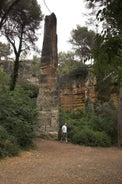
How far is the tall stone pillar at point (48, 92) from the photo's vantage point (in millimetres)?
26047

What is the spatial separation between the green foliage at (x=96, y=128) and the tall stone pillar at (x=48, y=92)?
5.37 feet

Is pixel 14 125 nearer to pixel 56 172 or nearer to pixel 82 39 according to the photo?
pixel 56 172

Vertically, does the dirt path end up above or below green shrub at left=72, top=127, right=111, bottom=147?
above

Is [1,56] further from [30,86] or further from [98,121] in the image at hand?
[98,121]

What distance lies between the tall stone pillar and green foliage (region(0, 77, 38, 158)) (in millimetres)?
3636

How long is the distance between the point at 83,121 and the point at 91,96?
6565 mm

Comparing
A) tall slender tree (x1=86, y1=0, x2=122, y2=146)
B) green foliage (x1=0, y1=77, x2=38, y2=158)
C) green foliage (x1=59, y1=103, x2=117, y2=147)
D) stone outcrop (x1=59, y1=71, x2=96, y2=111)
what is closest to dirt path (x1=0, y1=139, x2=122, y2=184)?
green foliage (x1=0, y1=77, x2=38, y2=158)

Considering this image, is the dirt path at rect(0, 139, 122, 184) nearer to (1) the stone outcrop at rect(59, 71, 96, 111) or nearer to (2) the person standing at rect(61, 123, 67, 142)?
(2) the person standing at rect(61, 123, 67, 142)

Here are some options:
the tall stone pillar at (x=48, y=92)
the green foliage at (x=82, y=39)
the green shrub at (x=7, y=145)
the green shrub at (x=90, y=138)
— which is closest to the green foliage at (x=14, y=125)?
Result: the green shrub at (x=7, y=145)

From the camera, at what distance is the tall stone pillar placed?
85.5 feet

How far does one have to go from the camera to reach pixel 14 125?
19406mm

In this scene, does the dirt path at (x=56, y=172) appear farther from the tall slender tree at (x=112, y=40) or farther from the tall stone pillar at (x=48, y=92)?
the tall stone pillar at (x=48, y=92)

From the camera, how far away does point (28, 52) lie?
99.9ft

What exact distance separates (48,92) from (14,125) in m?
7.14
